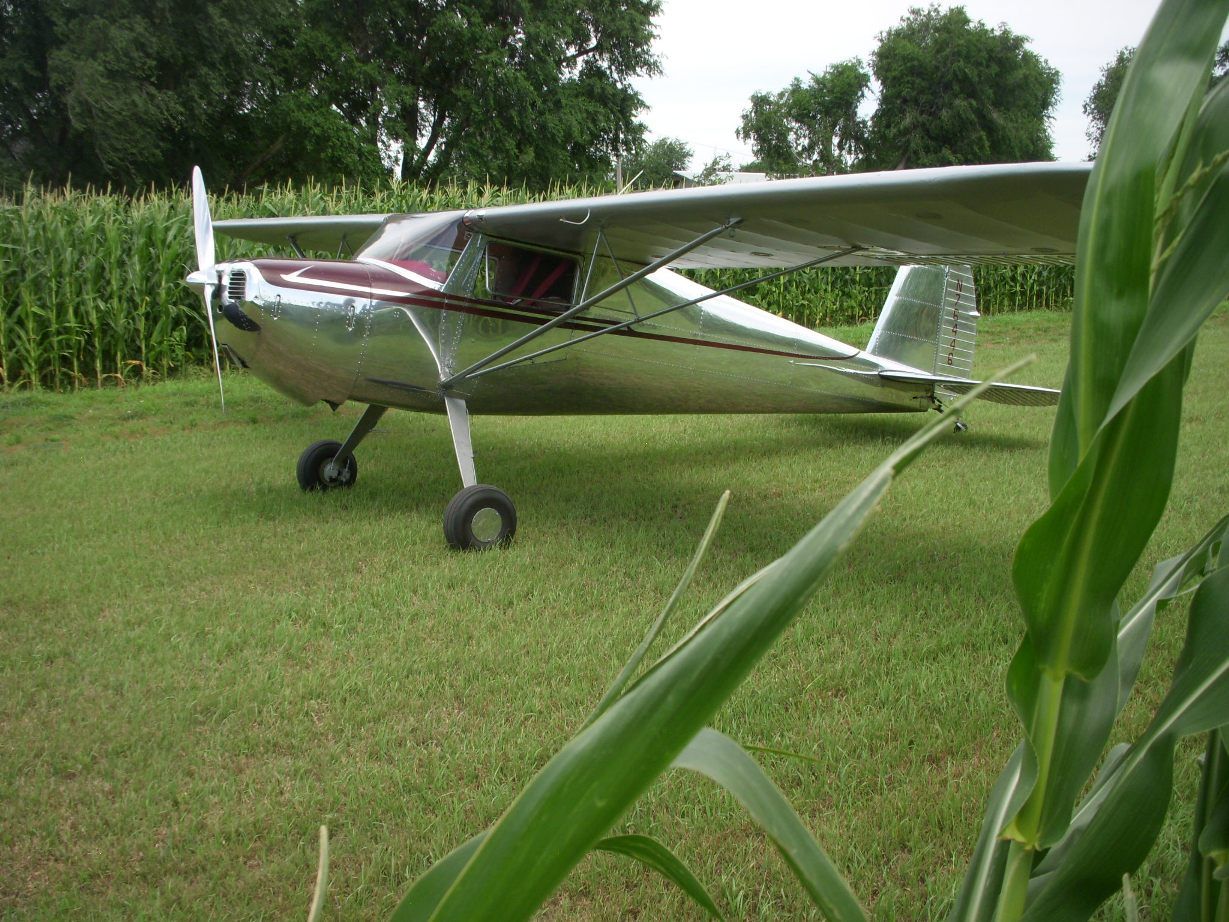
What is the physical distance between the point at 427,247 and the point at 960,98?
146 ft

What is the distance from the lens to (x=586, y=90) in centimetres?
3136

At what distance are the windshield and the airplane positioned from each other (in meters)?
0.01

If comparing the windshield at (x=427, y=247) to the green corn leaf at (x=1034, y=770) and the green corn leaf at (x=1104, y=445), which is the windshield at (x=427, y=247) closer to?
the green corn leaf at (x=1034, y=770)

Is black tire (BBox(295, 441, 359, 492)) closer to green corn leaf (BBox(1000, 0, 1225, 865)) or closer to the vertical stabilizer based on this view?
the vertical stabilizer

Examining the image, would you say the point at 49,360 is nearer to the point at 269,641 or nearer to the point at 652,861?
the point at 269,641

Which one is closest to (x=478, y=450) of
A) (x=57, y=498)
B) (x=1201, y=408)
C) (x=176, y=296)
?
(x=57, y=498)

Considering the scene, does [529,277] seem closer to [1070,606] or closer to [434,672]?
[434,672]

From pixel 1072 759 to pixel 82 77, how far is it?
82.3ft

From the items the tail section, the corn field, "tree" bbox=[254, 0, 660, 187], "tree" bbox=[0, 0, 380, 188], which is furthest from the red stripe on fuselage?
"tree" bbox=[254, 0, 660, 187]

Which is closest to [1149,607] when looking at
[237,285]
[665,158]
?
[237,285]

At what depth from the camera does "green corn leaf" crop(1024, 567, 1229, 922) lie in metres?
0.79

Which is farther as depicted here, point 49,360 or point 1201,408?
point 49,360

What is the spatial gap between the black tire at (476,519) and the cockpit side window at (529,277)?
1.58 metres

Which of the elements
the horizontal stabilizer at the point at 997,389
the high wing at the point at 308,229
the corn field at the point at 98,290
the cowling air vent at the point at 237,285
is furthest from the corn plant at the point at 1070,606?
the corn field at the point at 98,290
